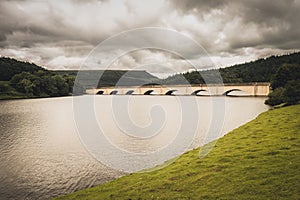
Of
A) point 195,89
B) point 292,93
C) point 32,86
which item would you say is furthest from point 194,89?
point 292,93

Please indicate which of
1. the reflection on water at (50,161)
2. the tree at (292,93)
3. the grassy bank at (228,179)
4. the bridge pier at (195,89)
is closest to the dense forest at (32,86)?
the bridge pier at (195,89)

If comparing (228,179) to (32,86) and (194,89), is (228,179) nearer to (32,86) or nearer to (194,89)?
(194,89)

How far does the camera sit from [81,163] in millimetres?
21266

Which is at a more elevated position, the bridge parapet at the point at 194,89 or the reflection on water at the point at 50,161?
the bridge parapet at the point at 194,89

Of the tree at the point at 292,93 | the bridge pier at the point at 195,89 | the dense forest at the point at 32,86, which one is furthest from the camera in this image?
the dense forest at the point at 32,86

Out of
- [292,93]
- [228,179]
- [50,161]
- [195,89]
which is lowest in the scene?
[50,161]

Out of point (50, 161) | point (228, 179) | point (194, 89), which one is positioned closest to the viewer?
point (228, 179)

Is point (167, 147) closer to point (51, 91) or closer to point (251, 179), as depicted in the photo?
point (251, 179)

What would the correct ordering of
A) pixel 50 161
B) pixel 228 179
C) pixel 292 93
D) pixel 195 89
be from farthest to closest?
Result: pixel 195 89 → pixel 292 93 → pixel 50 161 → pixel 228 179

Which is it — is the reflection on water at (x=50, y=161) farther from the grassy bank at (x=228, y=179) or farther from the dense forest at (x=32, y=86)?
the dense forest at (x=32, y=86)

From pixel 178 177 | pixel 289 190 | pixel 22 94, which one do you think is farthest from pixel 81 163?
pixel 22 94

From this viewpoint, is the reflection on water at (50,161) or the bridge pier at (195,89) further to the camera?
the bridge pier at (195,89)

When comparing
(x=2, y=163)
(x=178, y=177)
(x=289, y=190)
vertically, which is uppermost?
(x=289, y=190)

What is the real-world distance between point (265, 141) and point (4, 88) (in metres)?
133
